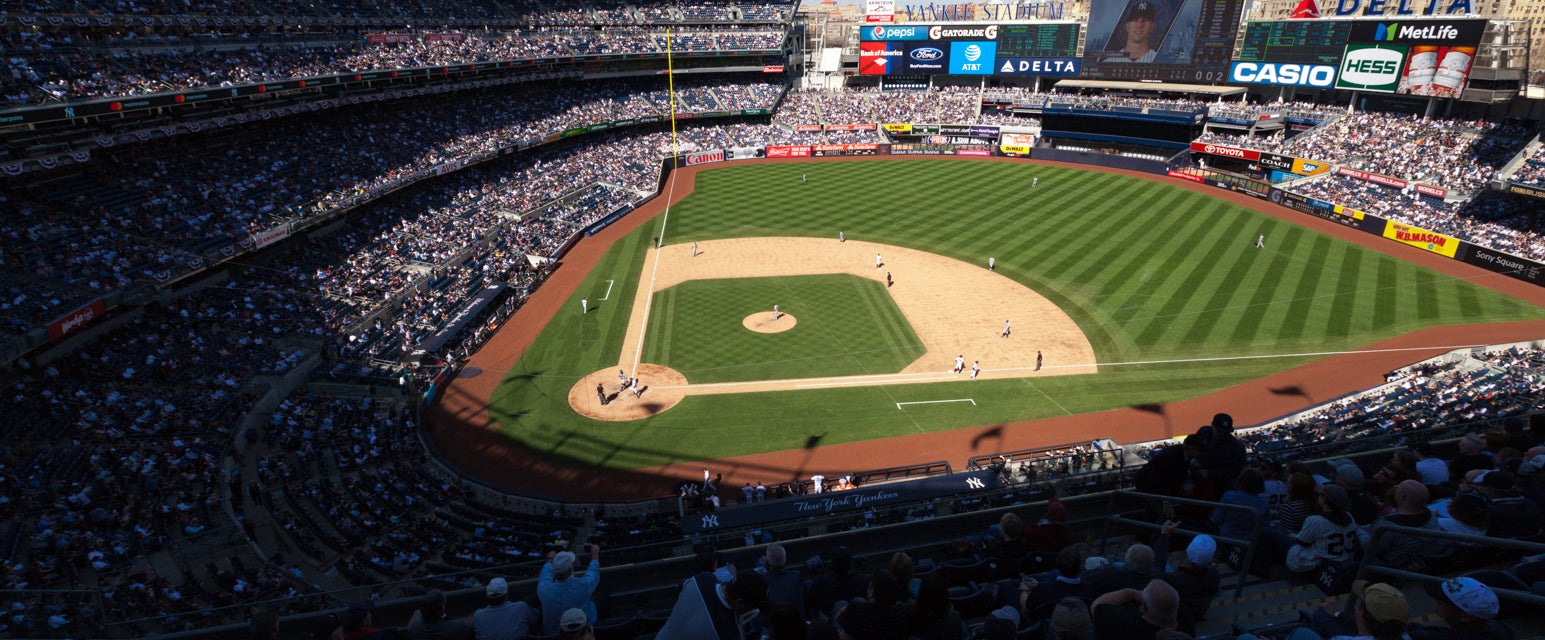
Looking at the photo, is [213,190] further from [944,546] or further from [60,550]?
[944,546]

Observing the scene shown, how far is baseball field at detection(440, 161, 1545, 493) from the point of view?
84.8ft

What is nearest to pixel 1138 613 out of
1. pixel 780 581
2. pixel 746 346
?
pixel 780 581

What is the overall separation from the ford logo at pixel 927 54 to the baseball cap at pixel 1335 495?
75.8 meters

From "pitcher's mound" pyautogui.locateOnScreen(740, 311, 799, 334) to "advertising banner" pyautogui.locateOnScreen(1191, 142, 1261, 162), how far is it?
1622 inches

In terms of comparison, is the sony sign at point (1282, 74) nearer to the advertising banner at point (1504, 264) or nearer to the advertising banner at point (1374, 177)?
the advertising banner at point (1374, 177)

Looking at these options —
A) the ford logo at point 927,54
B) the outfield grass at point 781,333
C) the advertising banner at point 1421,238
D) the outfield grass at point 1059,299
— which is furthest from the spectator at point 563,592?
the ford logo at point 927,54

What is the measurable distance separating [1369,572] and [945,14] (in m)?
88.0

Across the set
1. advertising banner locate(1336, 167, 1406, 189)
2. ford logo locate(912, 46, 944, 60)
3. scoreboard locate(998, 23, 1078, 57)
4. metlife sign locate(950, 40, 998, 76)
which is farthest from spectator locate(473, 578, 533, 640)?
ford logo locate(912, 46, 944, 60)

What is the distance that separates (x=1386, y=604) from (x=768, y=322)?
96.6ft

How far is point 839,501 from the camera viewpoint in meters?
19.4

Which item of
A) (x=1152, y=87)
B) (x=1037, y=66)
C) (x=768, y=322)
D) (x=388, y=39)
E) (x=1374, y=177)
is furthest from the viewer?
(x=1037, y=66)

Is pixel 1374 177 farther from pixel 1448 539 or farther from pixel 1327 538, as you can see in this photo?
pixel 1448 539

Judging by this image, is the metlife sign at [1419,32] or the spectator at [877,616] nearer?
the spectator at [877,616]

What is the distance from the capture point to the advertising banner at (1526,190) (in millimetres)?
35156
